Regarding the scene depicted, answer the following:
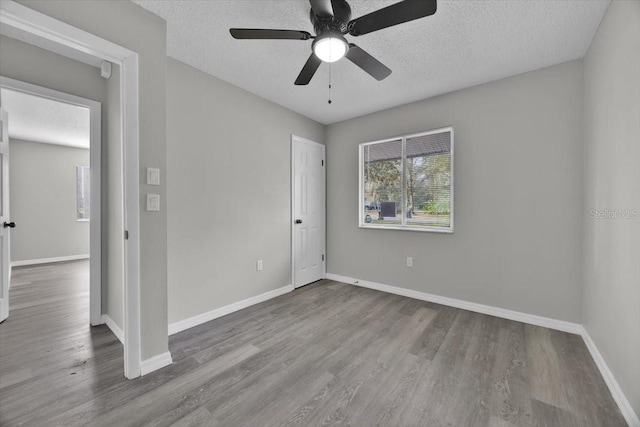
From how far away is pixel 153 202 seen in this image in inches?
74.7

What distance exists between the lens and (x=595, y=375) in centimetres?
184

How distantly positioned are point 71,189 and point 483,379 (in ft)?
26.4

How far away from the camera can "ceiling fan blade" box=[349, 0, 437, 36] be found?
1.35 m

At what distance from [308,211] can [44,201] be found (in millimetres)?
5856

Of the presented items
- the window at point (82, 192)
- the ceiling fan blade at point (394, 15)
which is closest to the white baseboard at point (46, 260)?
the window at point (82, 192)

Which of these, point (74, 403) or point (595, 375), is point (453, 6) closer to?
point (595, 375)

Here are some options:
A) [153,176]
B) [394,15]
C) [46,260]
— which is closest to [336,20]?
[394,15]

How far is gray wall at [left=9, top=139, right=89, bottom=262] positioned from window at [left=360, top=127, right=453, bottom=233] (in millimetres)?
6495

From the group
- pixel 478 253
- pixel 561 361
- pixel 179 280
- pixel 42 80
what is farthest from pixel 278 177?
pixel 561 361

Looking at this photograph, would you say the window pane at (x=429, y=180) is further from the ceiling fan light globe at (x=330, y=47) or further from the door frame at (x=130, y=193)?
the door frame at (x=130, y=193)

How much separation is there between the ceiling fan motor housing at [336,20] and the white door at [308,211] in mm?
2099

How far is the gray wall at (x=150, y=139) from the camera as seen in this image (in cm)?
177

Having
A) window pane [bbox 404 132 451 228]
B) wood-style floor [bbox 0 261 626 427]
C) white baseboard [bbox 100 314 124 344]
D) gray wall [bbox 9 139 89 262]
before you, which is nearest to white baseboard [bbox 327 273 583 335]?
wood-style floor [bbox 0 261 626 427]

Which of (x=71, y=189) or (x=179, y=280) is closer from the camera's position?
(x=179, y=280)
